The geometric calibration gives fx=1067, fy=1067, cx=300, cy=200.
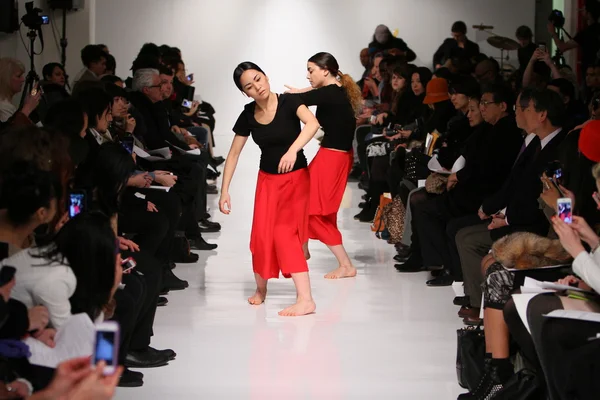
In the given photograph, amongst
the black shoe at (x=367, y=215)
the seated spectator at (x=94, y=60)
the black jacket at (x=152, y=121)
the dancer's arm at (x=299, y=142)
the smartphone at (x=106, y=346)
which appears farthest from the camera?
the seated spectator at (x=94, y=60)

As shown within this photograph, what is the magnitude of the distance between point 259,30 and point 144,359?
12.9m

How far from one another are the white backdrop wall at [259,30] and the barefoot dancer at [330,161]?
10.1m

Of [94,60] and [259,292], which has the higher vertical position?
[94,60]

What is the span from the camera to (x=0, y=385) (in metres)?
2.57

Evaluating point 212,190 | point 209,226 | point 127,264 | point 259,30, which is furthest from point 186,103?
point 259,30

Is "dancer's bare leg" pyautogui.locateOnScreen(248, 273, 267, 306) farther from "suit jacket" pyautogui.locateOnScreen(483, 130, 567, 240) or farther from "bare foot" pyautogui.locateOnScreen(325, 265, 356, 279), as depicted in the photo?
"suit jacket" pyautogui.locateOnScreen(483, 130, 567, 240)

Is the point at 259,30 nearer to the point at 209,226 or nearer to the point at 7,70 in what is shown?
the point at 209,226

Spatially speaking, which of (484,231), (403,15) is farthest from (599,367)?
(403,15)

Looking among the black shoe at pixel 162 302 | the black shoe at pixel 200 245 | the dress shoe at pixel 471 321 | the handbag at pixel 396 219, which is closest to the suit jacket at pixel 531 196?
the dress shoe at pixel 471 321

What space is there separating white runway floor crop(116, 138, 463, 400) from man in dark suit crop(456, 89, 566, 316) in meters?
0.48

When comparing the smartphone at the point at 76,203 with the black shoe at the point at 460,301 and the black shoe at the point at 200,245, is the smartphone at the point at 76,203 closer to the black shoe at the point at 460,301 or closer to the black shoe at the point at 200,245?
the black shoe at the point at 460,301

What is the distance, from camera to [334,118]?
6.62 meters

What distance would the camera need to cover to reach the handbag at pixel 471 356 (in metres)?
4.13

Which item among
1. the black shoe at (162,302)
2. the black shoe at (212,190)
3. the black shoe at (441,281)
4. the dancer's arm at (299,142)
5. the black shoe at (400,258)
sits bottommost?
the black shoe at (212,190)
